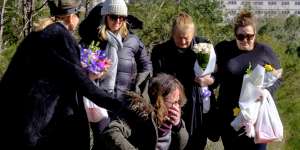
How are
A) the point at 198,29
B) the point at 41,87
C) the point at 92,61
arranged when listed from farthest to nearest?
the point at 198,29 → the point at 92,61 → the point at 41,87

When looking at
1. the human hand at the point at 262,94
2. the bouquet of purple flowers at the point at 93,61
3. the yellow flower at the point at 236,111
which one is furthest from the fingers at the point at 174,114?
the human hand at the point at 262,94

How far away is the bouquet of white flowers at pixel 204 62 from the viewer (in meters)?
4.81

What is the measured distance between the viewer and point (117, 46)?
4.66 m

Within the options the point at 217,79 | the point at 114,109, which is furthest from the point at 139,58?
the point at 114,109

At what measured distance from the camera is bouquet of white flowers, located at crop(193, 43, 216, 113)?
15.8 feet

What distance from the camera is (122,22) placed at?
187 inches

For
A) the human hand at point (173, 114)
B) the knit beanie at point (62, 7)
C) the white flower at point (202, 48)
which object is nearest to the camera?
the knit beanie at point (62, 7)

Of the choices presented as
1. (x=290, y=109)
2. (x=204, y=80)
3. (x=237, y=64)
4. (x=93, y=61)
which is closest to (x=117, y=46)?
(x=93, y=61)

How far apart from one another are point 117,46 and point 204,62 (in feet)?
2.27

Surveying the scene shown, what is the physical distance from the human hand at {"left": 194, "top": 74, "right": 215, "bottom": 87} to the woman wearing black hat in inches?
56.2

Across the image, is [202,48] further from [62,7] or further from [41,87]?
[41,87]

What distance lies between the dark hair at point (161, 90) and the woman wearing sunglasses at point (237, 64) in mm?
893

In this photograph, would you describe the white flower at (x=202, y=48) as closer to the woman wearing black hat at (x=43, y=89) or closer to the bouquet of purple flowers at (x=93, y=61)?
the bouquet of purple flowers at (x=93, y=61)

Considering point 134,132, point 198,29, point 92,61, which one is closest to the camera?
point 134,132
